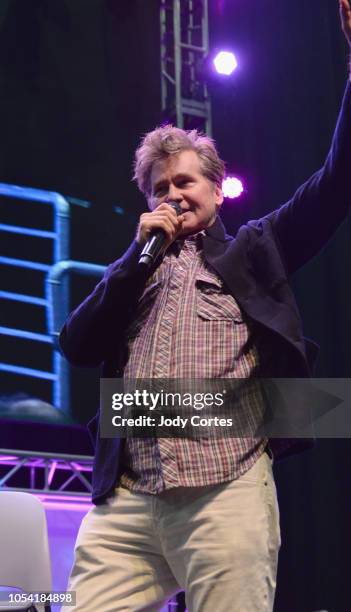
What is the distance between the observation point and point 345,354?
331cm

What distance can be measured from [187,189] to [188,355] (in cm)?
40

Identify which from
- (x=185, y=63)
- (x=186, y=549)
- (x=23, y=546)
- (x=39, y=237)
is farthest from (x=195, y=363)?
(x=185, y=63)

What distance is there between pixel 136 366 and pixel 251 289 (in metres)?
0.25

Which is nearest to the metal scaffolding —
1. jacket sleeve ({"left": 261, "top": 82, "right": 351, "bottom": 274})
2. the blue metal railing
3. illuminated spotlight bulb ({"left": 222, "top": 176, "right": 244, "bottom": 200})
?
illuminated spotlight bulb ({"left": 222, "top": 176, "right": 244, "bottom": 200})

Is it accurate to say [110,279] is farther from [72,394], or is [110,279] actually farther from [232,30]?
[232,30]

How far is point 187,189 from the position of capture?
1622 millimetres

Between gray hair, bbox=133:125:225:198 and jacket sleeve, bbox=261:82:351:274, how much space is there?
0.76 feet

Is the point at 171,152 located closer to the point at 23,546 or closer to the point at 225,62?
the point at 23,546

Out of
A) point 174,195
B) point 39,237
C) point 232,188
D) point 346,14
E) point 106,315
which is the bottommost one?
point 106,315

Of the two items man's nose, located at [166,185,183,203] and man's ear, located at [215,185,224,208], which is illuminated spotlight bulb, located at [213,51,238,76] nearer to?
man's ear, located at [215,185,224,208]

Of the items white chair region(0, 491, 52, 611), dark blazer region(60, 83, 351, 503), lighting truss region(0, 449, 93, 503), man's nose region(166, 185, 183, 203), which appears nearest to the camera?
dark blazer region(60, 83, 351, 503)

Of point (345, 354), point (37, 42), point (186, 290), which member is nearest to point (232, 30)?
point (37, 42)

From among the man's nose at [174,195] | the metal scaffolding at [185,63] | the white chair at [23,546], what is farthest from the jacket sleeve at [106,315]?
the metal scaffolding at [185,63]

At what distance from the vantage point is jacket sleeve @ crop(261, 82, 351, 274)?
4.72ft
